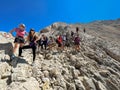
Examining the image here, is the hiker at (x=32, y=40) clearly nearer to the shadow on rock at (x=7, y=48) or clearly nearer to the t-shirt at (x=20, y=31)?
the t-shirt at (x=20, y=31)

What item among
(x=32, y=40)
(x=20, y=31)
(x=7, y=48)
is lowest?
(x=7, y=48)

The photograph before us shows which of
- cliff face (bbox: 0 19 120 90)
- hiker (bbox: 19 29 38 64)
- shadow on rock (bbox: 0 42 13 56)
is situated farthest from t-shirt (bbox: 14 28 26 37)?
shadow on rock (bbox: 0 42 13 56)

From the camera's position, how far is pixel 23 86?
1177 cm

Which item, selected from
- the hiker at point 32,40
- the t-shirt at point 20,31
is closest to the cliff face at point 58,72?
the hiker at point 32,40

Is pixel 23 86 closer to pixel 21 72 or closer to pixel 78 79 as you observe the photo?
pixel 21 72

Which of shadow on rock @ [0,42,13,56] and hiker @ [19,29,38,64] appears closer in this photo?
hiker @ [19,29,38,64]

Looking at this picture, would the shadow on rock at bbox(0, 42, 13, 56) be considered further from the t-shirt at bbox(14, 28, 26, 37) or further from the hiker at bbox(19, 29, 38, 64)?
the t-shirt at bbox(14, 28, 26, 37)

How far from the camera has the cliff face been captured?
41.8 feet

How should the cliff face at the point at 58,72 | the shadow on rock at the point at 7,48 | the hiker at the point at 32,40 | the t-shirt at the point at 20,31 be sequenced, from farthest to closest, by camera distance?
1. the shadow on rock at the point at 7,48
2. the hiker at the point at 32,40
3. the t-shirt at the point at 20,31
4. the cliff face at the point at 58,72

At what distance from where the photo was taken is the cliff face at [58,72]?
12750mm

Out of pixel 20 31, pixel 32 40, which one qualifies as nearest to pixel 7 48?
pixel 20 31

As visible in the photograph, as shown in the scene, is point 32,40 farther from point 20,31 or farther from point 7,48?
point 7,48

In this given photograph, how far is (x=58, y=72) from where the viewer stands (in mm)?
16531

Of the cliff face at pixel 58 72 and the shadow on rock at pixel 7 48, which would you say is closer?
the cliff face at pixel 58 72
